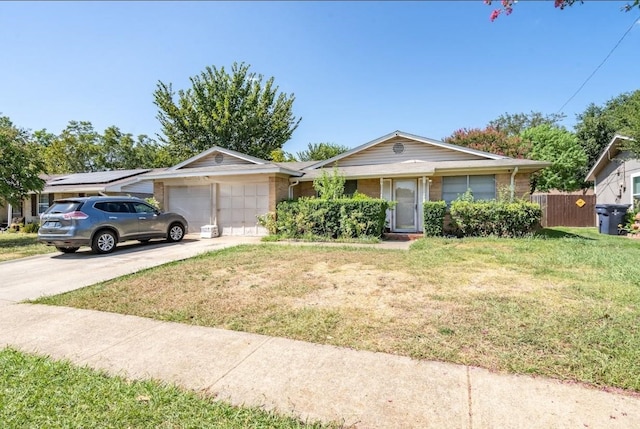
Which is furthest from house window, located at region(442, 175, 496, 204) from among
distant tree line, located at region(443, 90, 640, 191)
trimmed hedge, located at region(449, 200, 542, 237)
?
distant tree line, located at region(443, 90, 640, 191)

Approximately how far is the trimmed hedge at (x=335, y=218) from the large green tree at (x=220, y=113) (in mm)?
18195

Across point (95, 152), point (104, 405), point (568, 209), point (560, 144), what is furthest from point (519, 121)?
point (95, 152)

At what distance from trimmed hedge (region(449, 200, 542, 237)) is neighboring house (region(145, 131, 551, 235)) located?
5.72 ft

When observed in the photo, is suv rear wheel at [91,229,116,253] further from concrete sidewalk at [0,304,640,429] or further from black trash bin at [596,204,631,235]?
black trash bin at [596,204,631,235]

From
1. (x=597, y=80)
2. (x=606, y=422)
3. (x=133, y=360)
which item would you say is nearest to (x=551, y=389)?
(x=606, y=422)

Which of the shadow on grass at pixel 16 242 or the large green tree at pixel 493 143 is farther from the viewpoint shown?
the large green tree at pixel 493 143

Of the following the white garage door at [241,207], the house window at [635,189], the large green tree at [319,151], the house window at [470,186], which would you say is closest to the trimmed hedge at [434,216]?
the house window at [470,186]

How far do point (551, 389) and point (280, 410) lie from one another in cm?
204

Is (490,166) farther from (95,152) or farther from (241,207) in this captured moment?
(95,152)

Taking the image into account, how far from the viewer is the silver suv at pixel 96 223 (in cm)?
933

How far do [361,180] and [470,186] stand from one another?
442 cm

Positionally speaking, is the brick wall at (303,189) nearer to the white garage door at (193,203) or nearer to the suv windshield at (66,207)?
the white garage door at (193,203)

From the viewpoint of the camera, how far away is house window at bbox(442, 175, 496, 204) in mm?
13070

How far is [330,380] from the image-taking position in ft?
8.82
